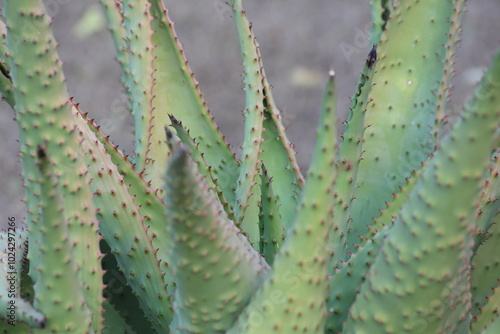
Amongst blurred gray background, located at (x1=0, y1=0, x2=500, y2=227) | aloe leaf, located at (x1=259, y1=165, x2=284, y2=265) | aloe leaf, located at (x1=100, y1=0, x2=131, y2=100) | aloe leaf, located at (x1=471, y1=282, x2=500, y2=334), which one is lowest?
aloe leaf, located at (x1=471, y1=282, x2=500, y2=334)

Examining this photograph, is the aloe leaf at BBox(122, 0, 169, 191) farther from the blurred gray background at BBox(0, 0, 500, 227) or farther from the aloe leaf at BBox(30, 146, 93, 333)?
the blurred gray background at BBox(0, 0, 500, 227)

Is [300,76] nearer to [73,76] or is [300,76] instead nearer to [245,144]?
[73,76]

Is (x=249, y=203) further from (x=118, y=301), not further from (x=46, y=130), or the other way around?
(x=46, y=130)

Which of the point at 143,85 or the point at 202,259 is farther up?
the point at 143,85

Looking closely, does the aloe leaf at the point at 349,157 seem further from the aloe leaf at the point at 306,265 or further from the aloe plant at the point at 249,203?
the aloe leaf at the point at 306,265

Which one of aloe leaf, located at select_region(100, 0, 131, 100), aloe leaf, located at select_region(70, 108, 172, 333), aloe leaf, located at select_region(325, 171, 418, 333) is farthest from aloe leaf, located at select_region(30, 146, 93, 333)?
→ aloe leaf, located at select_region(100, 0, 131, 100)

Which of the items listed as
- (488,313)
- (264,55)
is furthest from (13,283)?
(264,55)
